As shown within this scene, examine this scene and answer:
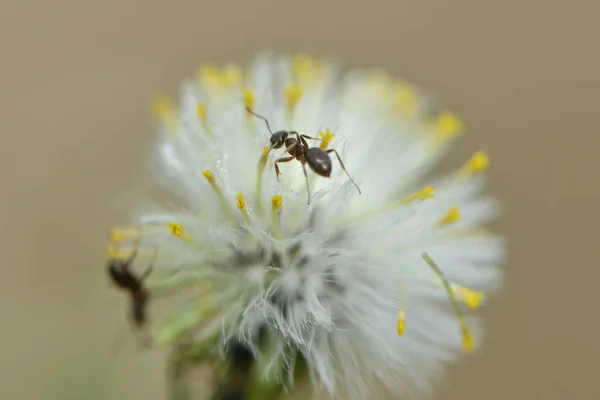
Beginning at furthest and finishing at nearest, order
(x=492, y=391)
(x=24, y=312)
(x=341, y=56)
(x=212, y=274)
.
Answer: (x=341, y=56) < (x=492, y=391) < (x=24, y=312) < (x=212, y=274)

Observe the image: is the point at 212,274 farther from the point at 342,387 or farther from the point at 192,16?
the point at 192,16

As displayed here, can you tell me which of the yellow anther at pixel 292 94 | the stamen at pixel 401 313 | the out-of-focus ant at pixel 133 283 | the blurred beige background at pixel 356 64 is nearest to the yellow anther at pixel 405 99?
the yellow anther at pixel 292 94

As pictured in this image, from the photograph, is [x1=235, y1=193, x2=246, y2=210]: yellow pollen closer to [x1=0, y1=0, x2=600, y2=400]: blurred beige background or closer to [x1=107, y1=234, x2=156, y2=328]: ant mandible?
[x1=107, y1=234, x2=156, y2=328]: ant mandible

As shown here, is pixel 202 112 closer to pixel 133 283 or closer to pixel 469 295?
pixel 133 283

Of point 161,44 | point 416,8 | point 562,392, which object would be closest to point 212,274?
point 161,44

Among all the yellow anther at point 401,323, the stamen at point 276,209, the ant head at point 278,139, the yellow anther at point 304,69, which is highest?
the yellow anther at point 304,69

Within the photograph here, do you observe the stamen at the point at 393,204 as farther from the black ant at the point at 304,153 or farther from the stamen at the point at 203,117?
the stamen at the point at 203,117
